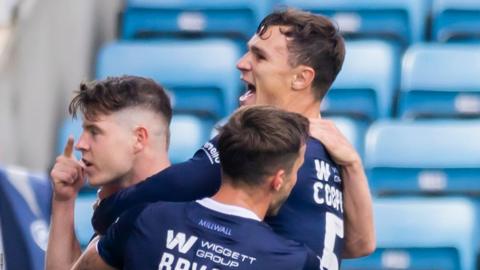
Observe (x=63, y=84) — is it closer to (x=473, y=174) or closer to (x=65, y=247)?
(x=473, y=174)

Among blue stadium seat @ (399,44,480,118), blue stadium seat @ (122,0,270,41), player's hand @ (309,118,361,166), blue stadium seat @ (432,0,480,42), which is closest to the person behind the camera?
player's hand @ (309,118,361,166)

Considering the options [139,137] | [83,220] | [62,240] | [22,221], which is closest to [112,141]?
[139,137]

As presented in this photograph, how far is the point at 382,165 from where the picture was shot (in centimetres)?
645

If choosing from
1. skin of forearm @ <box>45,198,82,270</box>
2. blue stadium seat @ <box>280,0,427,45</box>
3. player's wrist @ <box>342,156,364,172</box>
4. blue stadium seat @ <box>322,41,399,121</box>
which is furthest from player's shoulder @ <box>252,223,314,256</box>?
blue stadium seat @ <box>280,0,427,45</box>

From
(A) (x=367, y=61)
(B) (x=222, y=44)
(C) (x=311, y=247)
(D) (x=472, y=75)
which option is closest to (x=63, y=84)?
(B) (x=222, y=44)

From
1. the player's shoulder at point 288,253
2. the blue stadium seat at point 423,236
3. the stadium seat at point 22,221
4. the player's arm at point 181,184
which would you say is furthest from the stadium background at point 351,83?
the player's shoulder at point 288,253

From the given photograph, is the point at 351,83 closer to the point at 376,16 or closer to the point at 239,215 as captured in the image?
the point at 376,16

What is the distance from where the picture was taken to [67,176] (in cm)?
426

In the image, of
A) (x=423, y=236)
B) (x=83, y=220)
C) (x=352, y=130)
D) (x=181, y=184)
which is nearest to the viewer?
(x=181, y=184)

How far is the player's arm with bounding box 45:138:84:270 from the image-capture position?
425cm

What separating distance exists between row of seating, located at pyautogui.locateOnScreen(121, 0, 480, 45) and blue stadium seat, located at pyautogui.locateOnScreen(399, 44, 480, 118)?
15.4 inches

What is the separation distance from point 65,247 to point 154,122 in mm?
425

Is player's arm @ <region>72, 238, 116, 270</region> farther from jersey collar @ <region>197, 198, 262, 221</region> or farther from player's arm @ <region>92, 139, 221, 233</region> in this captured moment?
jersey collar @ <region>197, 198, 262, 221</region>

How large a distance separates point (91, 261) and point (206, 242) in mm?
355
